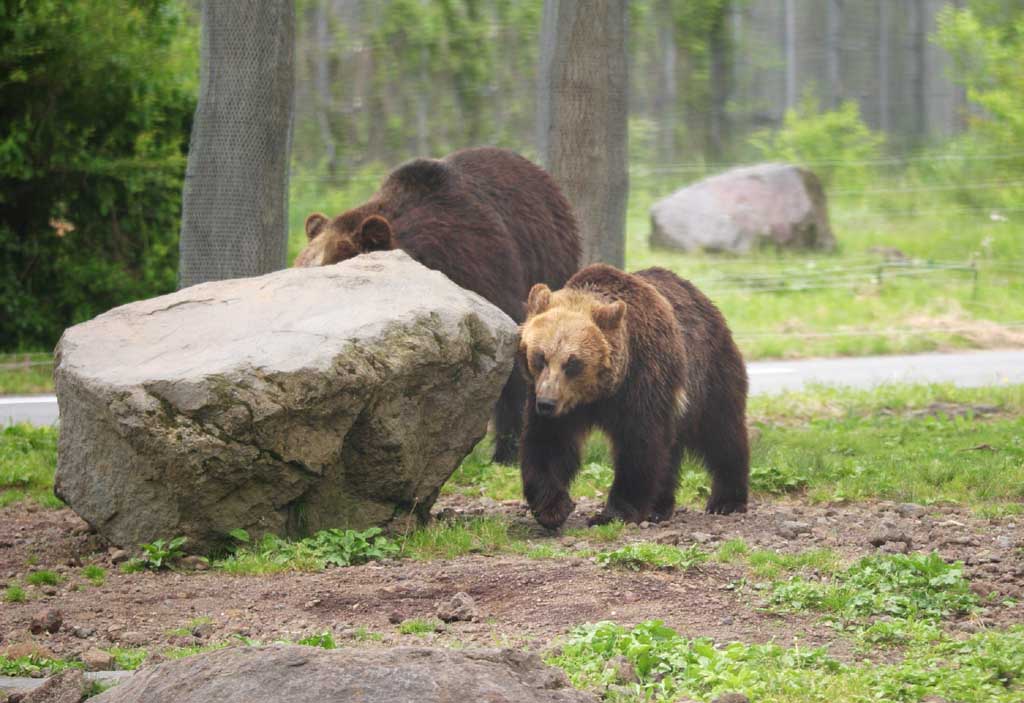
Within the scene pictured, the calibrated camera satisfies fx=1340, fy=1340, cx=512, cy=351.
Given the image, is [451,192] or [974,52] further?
[974,52]

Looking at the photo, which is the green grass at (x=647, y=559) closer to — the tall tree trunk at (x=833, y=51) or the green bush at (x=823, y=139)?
the green bush at (x=823, y=139)

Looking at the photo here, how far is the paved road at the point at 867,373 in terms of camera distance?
12.4 meters

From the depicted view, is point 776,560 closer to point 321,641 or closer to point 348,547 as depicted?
point 348,547

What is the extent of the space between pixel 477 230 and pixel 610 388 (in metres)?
2.25

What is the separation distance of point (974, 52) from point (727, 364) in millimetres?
15047

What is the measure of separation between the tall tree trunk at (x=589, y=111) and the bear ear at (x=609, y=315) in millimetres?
3959

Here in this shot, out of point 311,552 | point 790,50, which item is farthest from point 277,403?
point 790,50

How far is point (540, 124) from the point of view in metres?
11.4

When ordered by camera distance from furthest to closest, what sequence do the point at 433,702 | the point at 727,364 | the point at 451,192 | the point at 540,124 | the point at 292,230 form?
the point at 292,230
the point at 540,124
the point at 451,192
the point at 727,364
the point at 433,702

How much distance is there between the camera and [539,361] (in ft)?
23.2

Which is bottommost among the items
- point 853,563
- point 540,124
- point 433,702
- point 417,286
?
point 853,563

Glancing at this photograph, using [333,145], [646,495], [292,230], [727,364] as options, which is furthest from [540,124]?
[333,145]

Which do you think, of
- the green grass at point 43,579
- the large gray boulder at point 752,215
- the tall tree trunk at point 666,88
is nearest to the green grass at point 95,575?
the green grass at point 43,579

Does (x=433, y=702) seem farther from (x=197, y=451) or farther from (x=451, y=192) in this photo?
(x=451, y=192)
